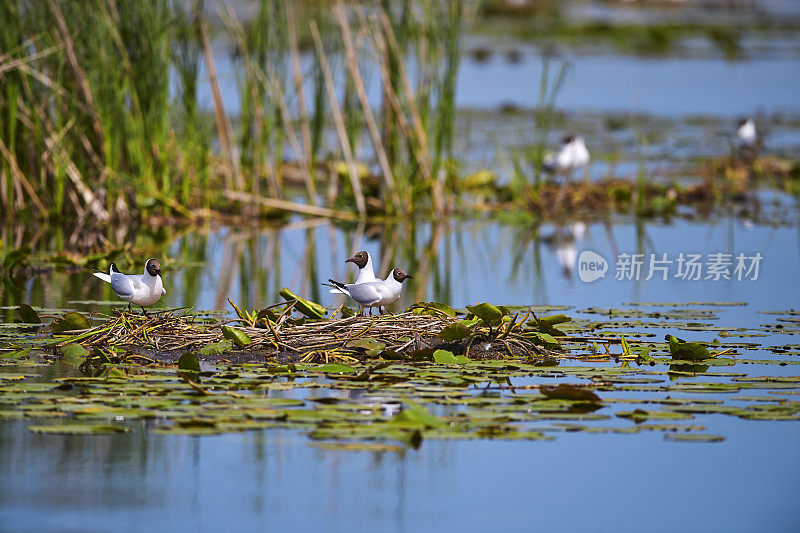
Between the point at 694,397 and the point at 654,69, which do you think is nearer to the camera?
the point at 694,397

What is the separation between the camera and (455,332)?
5648 mm

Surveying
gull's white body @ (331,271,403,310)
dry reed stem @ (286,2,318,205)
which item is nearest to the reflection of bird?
gull's white body @ (331,271,403,310)

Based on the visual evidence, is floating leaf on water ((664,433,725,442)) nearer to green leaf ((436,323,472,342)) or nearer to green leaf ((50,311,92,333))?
green leaf ((436,323,472,342))

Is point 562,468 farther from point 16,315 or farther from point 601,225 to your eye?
point 601,225

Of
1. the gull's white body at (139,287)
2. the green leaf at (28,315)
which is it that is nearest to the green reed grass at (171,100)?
the green leaf at (28,315)

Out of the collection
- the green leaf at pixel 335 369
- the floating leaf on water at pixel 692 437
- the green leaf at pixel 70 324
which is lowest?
the floating leaf on water at pixel 692 437

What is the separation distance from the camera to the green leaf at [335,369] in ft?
17.6

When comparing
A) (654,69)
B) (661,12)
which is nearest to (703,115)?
(654,69)

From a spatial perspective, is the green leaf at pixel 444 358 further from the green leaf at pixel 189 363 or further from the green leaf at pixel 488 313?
the green leaf at pixel 189 363

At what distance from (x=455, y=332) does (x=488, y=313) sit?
0.19 meters

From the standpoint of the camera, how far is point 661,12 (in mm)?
41938

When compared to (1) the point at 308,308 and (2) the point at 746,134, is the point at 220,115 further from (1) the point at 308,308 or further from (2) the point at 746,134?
(2) the point at 746,134

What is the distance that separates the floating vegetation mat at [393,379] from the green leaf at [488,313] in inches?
0.4

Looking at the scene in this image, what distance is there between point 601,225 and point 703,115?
956cm
